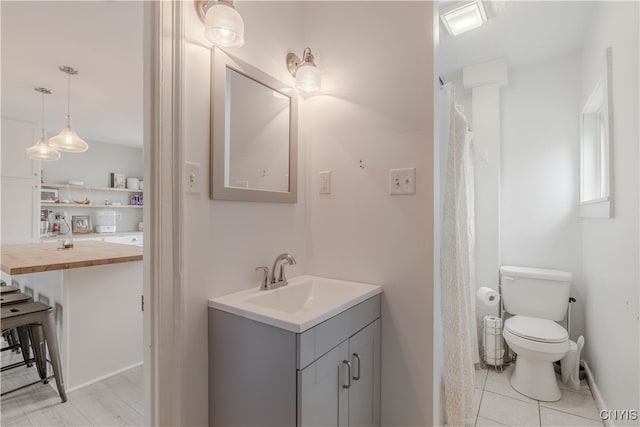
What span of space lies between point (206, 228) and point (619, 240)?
195 centimetres

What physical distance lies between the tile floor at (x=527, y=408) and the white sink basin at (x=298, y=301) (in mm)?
1153

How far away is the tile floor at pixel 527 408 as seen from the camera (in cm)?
171

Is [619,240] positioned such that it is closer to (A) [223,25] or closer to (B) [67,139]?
(A) [223,25]

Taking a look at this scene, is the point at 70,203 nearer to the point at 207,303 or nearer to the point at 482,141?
the point at 207,303

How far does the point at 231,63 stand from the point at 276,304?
1069 millimetres

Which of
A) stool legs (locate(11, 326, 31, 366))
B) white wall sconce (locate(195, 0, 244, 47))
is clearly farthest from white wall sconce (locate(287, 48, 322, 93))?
stool legs (locate(11, 326, 31, 366))

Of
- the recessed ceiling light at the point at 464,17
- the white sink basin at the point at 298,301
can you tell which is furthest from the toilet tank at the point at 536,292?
the recessed ceiling light at the point at 464,17

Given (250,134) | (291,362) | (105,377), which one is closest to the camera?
(291,362)

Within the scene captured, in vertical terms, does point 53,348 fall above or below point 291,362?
below

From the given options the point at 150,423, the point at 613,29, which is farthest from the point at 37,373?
the point at 613,29

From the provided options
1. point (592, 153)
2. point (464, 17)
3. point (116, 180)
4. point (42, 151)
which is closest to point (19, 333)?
point (42, 151)

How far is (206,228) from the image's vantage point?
1170mm

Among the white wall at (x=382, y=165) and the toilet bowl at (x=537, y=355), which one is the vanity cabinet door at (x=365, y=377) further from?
the toilet bowl at (x=537, y=355)

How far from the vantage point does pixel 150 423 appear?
105 cm
